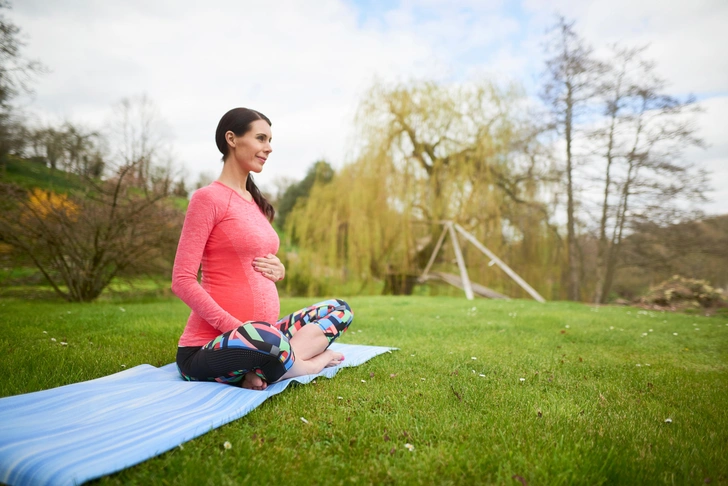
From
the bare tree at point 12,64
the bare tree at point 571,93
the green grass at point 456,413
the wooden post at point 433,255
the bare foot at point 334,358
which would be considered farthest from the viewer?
the bare tree at point 571,93

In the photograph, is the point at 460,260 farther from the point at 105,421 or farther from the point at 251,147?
the point at 105,421

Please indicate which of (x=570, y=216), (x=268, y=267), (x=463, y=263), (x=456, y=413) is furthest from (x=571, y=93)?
(x=456, y=413)

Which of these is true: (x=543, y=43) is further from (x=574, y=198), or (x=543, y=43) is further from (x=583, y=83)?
(x=574, y=198)

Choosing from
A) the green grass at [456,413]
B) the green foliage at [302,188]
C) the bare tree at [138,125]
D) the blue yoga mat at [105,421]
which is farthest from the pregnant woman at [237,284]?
the bare tree at [138,125]

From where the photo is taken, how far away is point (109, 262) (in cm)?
858

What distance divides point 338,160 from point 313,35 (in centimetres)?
376

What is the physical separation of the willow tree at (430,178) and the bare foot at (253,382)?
9458mm

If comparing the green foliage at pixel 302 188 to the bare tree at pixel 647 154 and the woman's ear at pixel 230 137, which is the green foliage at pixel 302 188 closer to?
the bare tree at pixel 647 154

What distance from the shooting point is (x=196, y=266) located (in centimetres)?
237

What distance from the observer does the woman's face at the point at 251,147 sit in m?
2.66

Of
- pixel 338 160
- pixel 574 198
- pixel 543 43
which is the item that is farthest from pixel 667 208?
pixel 338 160

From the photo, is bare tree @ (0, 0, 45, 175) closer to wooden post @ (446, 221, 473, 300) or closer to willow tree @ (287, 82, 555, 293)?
willow tree @ (287, 82, 555, 293)

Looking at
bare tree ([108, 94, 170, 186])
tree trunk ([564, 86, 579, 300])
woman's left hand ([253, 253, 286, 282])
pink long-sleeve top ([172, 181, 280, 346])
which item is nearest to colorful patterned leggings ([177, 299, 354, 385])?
pink long-sleeve top ([172, 181, 280, 346])

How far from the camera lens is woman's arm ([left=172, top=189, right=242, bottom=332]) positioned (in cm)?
235
